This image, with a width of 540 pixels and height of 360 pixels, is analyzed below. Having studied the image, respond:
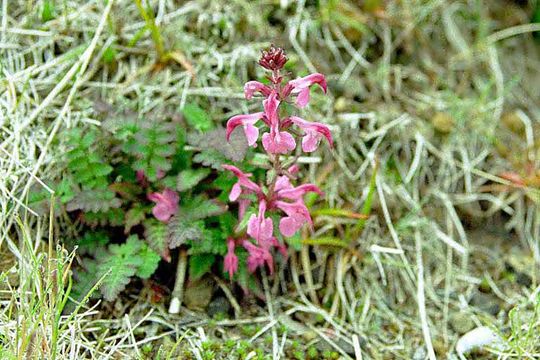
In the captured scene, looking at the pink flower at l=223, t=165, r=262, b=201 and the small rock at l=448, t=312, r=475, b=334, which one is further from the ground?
the pink flower at l=223, t=165, r=262, b=201

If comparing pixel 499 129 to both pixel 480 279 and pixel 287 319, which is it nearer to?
pixel 480 279

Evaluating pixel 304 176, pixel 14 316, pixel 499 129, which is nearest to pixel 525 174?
pixel 499 129

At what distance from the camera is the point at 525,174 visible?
9.23 ft

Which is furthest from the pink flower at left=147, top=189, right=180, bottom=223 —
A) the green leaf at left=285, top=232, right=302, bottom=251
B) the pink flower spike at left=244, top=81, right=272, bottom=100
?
the pink flower spike at left=244, top=81, right=272, bottom=100

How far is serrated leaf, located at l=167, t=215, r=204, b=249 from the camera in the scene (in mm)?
2041

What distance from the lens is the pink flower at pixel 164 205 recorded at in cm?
215

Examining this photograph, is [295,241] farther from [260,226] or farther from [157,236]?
[157,236]

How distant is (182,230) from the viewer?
207 cm

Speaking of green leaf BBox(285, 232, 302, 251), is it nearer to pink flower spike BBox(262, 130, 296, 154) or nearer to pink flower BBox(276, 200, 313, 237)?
pink flower BBox(276, 200, 313, 237)

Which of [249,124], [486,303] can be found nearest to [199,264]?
[249,124]

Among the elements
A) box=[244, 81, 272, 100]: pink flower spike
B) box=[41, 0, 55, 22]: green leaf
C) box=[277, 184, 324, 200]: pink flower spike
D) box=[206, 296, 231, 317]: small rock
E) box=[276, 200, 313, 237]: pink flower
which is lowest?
box=[206, 296, 231, 317]: small rock

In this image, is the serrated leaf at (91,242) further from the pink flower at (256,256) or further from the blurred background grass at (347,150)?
the pink flower at (256,256)

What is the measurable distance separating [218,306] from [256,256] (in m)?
0.23

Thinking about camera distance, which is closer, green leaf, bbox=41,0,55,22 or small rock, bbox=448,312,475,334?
small rock, bbox=448,312,475,334
